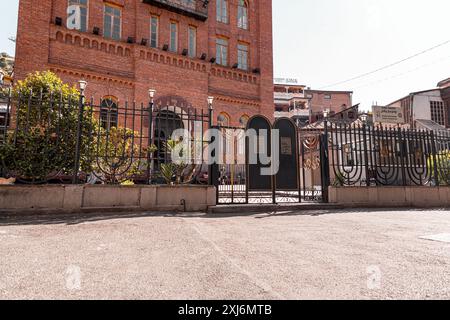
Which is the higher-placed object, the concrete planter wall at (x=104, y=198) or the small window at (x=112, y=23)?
the small window at (x=112, y=23)

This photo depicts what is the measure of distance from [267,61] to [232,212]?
1712cm

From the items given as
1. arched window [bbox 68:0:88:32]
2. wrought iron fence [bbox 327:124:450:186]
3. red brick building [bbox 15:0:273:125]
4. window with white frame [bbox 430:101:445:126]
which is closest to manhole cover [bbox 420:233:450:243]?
wrought iron fence [bbox 327:124:450:186]

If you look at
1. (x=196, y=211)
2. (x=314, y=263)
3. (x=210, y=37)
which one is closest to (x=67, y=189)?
(x=196, y=211)

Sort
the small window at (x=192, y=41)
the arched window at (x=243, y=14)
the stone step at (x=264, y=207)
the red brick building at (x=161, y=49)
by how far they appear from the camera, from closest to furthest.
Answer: the stone step at (x=264, y=207), the red brick building at (x=161, y=49), the small window at (x=192, y=41), the arched window at (x=243, y=14)

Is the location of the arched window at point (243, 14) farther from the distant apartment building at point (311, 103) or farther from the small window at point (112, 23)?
the distant apartment building at point (311, 103)

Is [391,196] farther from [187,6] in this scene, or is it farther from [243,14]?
[243,14]

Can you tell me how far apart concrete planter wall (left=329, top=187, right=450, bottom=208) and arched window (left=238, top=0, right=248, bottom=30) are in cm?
1737

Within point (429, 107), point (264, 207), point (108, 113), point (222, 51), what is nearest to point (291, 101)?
point (429, 107)

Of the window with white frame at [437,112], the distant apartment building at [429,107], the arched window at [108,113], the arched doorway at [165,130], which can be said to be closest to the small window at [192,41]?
the arched window at [108,113]

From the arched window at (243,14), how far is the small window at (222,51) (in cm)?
237

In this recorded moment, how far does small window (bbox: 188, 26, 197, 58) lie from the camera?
18.8 metres

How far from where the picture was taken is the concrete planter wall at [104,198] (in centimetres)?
595

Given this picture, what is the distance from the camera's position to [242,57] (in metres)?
21.0
